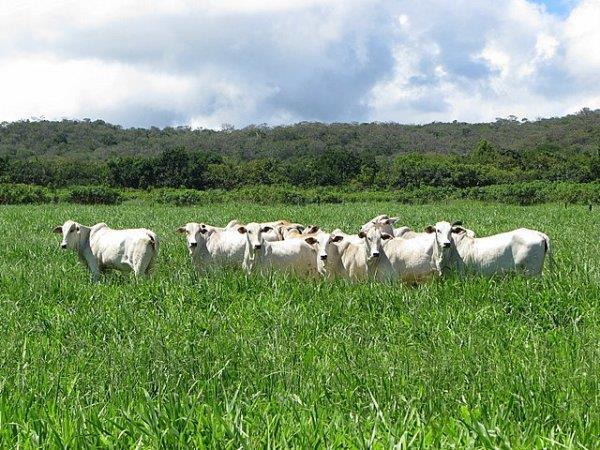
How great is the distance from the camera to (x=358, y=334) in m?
6.93

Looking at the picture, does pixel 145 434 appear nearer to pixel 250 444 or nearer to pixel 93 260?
pixel 250 444

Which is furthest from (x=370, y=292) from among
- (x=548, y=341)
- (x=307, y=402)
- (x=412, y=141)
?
(x=412, y=141)

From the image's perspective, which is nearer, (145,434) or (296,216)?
(145,434)

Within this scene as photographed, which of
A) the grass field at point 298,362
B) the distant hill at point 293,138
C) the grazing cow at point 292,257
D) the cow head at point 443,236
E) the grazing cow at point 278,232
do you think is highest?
the distant hill at point 293,138

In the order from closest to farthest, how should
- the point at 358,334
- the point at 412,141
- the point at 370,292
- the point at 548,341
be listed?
the point at 548,341
the point at 358,334
the point at 370,292
the point at 412,141

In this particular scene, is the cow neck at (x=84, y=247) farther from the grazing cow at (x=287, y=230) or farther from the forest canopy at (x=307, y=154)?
the forest canopy at (x=307, y=154)

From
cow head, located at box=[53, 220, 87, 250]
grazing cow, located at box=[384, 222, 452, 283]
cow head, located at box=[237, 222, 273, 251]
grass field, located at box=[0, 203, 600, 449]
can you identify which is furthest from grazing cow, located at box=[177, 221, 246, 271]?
grazing cow, located at box=[384, 222, 452, 283]

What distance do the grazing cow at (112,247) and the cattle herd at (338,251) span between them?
16 mm

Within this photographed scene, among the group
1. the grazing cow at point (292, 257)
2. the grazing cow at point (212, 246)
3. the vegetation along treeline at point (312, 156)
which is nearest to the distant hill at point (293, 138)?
the vegetation along treeline at point (312, 156)

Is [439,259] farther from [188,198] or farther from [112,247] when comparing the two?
[188,198]

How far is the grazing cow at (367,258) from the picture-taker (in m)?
10.5

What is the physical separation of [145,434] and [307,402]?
4.29 ft

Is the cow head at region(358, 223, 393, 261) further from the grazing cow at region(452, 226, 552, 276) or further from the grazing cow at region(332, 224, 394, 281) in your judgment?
the grazing cow at region(452, 226, 552, 276)

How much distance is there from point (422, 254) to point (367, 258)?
846mm
